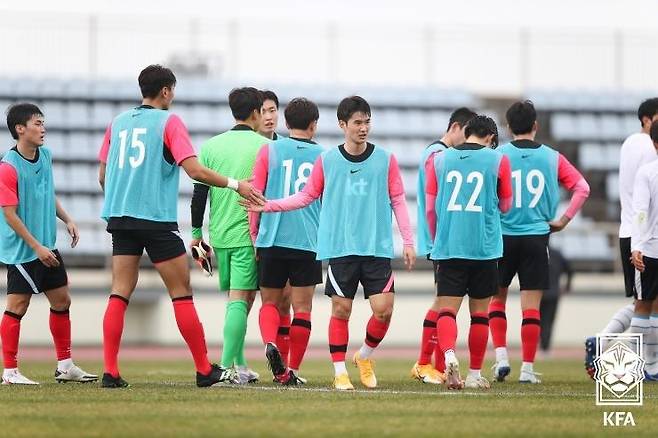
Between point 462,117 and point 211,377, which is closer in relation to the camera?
point 211,377

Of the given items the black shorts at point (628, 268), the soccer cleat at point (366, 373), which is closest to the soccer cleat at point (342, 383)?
the soccer cleat at point (366, 373)

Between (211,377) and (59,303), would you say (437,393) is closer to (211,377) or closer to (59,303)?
(211,377)

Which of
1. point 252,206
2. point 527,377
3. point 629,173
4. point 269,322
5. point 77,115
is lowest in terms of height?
point 527,377

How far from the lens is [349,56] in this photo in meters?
27.8

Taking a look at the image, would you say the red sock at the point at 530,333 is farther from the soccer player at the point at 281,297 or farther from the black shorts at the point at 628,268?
the soccer player at the point at 281,297

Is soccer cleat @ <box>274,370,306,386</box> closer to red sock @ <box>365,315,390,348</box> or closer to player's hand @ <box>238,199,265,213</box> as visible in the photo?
red sock @ <box>365,315,390,348</box>

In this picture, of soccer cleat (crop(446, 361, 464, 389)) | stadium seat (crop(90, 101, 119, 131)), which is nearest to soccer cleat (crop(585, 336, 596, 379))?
soccer cleat (crop(446, 361, 464, 389))

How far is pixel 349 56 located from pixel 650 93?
21.9 feet

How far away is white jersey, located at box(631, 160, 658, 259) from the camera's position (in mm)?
10781

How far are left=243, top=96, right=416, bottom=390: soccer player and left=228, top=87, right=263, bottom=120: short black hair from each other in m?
1.12

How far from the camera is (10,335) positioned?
1020cm

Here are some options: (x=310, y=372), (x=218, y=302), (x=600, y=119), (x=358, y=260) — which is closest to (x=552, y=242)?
(x=600, y=119)

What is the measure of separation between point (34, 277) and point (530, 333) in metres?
4.00

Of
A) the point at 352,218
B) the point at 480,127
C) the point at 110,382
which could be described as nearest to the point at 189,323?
the point at 110,382
